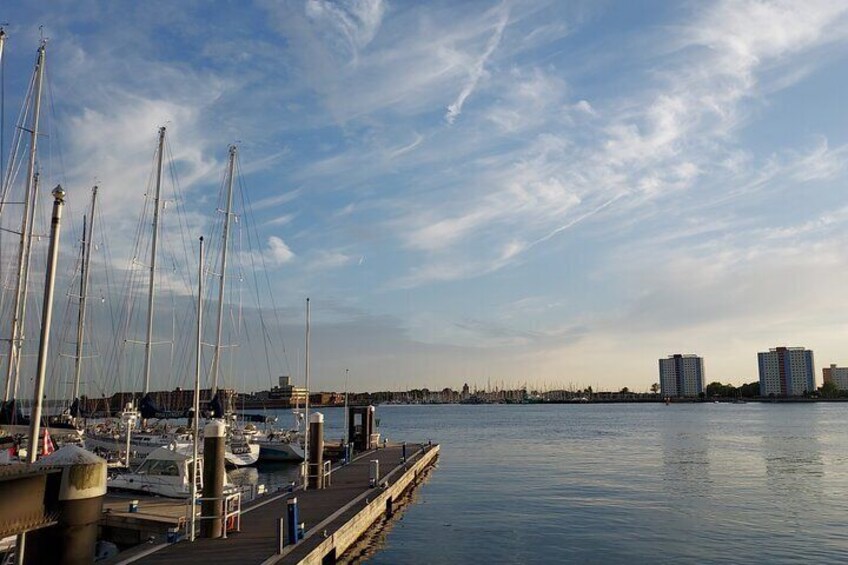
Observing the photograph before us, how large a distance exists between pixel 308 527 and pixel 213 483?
3.92 metres

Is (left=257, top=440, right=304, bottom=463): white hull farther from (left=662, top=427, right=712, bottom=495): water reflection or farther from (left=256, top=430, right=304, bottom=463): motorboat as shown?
(left=662, top=427, right=712, bottom=495): water reflection

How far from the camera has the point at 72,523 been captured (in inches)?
406

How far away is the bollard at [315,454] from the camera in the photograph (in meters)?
31.5

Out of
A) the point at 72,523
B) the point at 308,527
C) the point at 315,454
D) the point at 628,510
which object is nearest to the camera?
the point at 72,523

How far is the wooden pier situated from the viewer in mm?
18000

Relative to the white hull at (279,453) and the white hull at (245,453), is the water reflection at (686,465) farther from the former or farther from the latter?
the white hull at (245,453)

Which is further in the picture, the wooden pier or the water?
the water

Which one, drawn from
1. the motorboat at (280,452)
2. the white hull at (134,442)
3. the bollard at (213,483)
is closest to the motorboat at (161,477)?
the bollard at (213,483)

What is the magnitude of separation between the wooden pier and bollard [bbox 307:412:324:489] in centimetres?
67

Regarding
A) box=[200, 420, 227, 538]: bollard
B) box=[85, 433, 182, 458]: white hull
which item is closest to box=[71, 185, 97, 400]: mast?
box=[85, 433, 182, 458]: white hull

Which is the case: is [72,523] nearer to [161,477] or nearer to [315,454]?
[315,454]

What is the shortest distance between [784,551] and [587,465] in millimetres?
28138

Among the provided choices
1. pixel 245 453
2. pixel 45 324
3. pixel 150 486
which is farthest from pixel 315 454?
pixel 245 453

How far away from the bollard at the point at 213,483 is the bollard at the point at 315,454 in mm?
10891
